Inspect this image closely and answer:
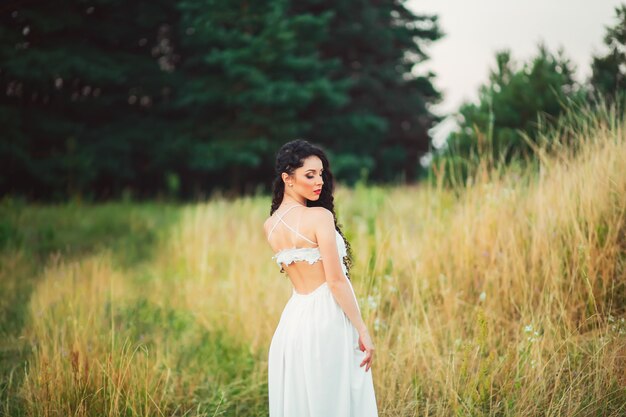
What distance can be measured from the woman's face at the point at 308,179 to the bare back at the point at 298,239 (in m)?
0.08

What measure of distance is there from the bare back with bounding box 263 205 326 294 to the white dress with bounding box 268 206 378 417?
29 mm

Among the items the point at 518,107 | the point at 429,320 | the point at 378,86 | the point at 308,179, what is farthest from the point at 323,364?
the point at 378,86

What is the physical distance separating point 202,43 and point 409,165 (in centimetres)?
1064

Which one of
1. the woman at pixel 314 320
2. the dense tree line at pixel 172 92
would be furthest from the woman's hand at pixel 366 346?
the dense tree line at pixel 172 92

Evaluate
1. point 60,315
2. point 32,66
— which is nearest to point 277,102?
point 32,66

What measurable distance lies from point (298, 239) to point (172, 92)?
1757 centimetres

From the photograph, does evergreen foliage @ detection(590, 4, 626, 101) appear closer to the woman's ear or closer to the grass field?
the grass field

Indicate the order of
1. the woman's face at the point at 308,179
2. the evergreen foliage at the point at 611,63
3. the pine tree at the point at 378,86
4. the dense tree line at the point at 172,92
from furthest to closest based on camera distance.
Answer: the pine tree at the point at 378,86 < the dense tree line at the point at 172,92 < the evergreen foliage at the point at 611,63 < the woman's face at the point at 308,179

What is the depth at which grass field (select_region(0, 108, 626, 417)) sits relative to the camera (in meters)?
3.16

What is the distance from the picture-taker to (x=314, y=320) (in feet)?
7.98

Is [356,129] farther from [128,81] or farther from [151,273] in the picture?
[151,273]

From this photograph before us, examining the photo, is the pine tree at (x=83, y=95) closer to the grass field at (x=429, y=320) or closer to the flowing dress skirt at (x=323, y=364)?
the grass field at (x=429, y=320)

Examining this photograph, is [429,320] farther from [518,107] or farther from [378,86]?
[378,86]

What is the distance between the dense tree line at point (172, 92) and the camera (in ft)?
49.6
